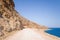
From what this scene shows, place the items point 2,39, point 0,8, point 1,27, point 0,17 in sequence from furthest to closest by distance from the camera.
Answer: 1. point 0,8
2. point 0,17
3. point 1,27
4. point 2,39

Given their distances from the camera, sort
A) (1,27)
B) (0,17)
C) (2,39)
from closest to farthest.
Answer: (2,39) < (1,27) < (0,17)

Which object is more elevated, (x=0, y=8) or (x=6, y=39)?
(x=0, y=8)

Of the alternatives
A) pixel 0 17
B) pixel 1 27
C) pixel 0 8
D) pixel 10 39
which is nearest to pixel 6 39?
pixel 10 39

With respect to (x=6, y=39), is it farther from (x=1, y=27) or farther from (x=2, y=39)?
(x=1, y=27)

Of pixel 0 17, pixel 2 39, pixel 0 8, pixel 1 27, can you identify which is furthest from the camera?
pixel 0 8

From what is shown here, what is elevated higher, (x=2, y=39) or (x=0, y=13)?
(x=0, y=13)

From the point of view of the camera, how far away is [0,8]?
2142 cm

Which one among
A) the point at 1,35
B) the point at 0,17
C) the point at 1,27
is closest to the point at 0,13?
the point at 0,17

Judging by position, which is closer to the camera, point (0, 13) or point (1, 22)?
point (1, 22)

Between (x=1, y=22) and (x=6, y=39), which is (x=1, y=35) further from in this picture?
(x=1, y=22)

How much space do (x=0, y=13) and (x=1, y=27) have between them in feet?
9.43

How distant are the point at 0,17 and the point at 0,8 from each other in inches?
78.0

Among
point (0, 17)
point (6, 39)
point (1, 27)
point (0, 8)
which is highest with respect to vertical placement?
point (0, 8)

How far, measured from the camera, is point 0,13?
20688 mm
